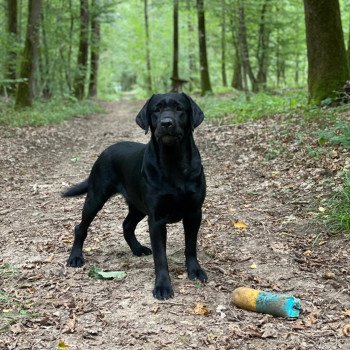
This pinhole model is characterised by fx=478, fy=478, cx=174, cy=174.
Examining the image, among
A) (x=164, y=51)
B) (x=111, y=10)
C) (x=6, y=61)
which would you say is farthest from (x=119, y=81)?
(x=6, y=61)

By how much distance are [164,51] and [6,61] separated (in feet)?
89.2

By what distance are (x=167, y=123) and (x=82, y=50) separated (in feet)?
72.2

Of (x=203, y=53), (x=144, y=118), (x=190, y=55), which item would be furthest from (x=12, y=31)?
(x=190, y=55)

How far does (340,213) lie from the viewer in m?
5.29

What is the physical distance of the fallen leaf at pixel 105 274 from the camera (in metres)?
4.50

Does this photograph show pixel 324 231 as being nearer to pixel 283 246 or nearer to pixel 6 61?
pixel 283 246

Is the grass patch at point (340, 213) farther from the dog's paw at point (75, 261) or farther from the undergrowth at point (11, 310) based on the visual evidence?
the undergrowth at point (11, 310)

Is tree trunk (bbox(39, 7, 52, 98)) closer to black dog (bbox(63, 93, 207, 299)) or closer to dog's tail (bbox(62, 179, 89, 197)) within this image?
dog's tail (bbox(62, 179, 89, 197))

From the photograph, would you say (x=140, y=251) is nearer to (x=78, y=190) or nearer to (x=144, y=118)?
(x=78, y=190)

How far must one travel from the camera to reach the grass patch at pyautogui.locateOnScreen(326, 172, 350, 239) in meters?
5.10

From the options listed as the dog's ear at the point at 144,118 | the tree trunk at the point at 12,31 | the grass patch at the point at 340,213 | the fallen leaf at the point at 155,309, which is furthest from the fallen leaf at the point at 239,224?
the tree trunk at the point at 12,31

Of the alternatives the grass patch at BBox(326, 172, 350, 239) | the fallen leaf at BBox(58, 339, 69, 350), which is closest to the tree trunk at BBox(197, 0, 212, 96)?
the grass patch at BBox(326, 172, 350, 239)

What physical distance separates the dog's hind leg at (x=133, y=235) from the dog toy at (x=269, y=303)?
5.13 ft

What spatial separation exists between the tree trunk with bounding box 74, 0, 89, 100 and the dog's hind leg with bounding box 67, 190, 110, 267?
19.8 metres
